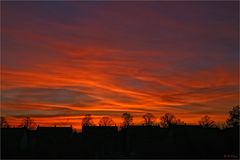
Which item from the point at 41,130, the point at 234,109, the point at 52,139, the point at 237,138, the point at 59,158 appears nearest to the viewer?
the point at 59,158

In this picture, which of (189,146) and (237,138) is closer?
(189,146)

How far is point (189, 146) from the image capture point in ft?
149

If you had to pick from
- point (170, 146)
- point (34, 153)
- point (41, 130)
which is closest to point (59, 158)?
point (34, 153)

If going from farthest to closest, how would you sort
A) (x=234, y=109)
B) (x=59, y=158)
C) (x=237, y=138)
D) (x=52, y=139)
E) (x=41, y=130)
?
(x=234, y=109), (x=41, y=130), (x=237, y=138), (x=52, y=139), (x=59, y=158)

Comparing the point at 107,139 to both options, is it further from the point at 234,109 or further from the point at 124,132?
the point at 234,109

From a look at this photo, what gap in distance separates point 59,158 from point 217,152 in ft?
58.6

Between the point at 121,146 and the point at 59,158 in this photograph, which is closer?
the point at 59,158

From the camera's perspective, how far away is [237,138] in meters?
51.2

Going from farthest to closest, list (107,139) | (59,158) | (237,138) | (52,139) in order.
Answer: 1. (107,139)
2. (237,138)
3. (52,139)
4. (59,158)

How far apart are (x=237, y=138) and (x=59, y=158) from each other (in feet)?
76.0

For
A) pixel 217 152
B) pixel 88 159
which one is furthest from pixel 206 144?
pixel 88 159

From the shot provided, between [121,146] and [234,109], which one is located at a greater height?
[234,109]

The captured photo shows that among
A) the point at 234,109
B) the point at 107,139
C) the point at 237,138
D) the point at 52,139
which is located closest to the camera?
the point at 52,139

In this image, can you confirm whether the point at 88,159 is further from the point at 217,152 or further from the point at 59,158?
the point at 217,152
